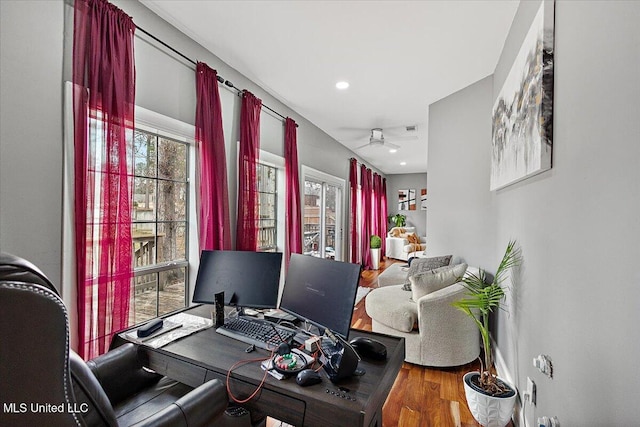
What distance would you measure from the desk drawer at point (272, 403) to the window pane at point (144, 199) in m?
1.46

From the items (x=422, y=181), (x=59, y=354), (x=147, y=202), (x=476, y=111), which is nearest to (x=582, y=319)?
(x=59, y=354)

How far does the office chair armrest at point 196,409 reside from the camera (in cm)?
98

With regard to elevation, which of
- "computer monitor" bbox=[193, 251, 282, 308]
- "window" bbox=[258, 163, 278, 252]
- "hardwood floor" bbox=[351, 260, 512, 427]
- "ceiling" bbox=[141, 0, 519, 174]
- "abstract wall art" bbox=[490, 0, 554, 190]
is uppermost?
"ceiling" bbox=[141, 0, 519, 174]

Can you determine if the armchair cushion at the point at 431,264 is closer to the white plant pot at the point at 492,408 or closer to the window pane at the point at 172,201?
the white plant pot at the point at 492,408

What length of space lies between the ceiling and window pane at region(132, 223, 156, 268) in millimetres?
1506

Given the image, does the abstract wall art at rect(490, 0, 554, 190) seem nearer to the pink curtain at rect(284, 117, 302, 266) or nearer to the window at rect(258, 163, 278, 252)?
the pink curtain at rect(284, 117, 302, 266)

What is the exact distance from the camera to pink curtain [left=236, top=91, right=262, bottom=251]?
292 centimetres

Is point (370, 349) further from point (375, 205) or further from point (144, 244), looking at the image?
point (375, 205)

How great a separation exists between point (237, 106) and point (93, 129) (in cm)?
149

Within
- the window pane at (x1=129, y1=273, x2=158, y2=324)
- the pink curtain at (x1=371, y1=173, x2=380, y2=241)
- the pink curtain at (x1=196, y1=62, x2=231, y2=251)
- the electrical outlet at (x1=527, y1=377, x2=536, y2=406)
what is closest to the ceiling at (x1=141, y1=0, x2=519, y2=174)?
the pink curtain at (x1=196, y1=62, x2=231, y2=251)

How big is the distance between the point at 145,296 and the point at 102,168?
1040 millimetres

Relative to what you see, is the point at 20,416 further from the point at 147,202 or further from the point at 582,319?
the point at 147,202

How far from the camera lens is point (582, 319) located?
112 cm

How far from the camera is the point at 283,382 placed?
3.81 ft
